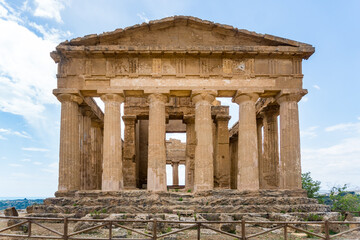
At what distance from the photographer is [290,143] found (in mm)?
17922

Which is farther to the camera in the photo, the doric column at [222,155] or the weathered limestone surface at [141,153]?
the weathered limestone surface at [141,153]

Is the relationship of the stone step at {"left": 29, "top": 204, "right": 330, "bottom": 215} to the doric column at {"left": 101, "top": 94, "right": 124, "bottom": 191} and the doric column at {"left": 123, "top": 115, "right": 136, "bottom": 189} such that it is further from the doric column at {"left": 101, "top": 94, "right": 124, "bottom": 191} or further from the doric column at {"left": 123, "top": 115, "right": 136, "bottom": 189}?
the doric column at {"left": 123, "top": 115, "right": 136, "bottom": 189}

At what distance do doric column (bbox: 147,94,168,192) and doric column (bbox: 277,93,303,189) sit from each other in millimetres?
6201

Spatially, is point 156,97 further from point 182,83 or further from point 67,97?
point 67,97

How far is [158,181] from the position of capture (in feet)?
56.6

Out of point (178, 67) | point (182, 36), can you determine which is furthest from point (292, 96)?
point (182, 36)

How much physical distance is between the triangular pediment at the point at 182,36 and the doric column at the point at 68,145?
316cm

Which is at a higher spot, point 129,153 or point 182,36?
point 182,36

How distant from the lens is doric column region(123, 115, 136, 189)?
24641 millimetres

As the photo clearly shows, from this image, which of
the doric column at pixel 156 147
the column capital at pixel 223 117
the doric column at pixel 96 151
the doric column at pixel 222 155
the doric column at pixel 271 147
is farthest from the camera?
the column capital at pixel 223 117

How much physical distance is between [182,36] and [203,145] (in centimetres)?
597

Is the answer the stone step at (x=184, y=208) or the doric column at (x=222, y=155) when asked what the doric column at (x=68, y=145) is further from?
the doric column at (x=222, y=155)

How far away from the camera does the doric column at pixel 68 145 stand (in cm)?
1756

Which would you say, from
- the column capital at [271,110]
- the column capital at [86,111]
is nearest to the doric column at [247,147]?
the column capital at [271,110]
